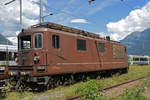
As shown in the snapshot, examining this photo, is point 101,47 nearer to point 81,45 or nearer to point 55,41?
point 81,45

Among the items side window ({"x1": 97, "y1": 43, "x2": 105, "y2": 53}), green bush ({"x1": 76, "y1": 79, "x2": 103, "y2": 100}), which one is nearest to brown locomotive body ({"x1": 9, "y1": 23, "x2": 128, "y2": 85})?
side window ({"x1": 97, "y1": 43, "x2": 105, "y2": 53})

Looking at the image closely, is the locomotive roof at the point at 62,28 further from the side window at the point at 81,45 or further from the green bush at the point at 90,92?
the green bush at the point at 90,92

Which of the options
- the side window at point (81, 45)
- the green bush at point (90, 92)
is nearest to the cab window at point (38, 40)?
the side window at point (81, 45)

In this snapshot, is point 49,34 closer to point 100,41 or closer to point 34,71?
point 34,71

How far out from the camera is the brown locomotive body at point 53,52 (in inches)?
365

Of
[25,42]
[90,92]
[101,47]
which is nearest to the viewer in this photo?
[90,92]

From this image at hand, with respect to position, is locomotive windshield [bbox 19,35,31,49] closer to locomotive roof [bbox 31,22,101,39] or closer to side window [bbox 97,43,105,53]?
locomotive roof [bbox 31,22,101,39]

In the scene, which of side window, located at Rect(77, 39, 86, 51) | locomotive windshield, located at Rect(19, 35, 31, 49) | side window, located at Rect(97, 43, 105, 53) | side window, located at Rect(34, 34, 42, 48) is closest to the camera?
side window, located at Rect(34, 34, 42, 48)

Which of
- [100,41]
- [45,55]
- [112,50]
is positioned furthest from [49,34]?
[112,50]

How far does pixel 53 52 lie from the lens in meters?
9.73

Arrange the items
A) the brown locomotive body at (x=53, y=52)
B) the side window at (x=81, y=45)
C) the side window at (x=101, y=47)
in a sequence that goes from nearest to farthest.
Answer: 1. the brown locomotive body at (x=53, y=52)
2. the side window at (x=81, y=45)
3. the side window at (x=101, y=47)

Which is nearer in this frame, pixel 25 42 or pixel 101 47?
pixel 25 42

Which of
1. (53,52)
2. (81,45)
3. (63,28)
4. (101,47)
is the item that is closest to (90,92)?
(53,52)

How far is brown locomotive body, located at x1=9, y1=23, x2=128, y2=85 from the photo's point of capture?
9.27 metres
